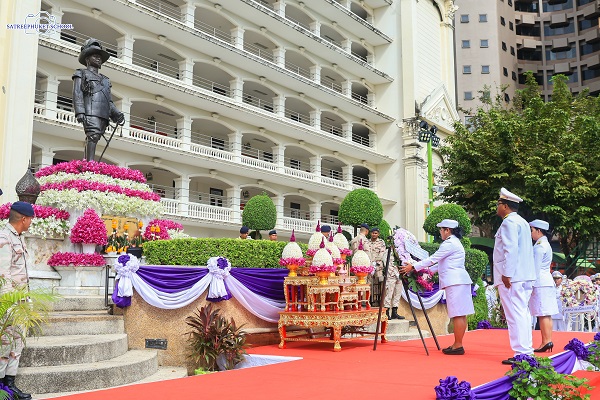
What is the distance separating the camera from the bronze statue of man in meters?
11.8

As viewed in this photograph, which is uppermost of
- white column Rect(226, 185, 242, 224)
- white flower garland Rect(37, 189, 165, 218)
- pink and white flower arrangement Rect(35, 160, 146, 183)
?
white column Rect(226, 185, 242, 224)

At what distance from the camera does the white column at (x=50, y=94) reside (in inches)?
818

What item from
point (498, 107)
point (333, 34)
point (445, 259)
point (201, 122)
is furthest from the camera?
point (333, 34)

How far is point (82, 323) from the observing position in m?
7.66

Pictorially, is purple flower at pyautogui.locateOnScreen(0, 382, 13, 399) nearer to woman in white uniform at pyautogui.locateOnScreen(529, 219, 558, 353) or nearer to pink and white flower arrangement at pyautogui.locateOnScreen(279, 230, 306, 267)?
pink and white flower arrangement at pyautogui.locateOnScreen(279, 230, 306, 267)

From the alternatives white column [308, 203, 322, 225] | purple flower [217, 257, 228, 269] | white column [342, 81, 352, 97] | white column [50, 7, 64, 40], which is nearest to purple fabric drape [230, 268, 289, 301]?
purple flower [217, 257, 228, 269]

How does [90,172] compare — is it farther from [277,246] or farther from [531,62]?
[531,62]

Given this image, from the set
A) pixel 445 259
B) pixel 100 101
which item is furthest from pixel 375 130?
pixel 445 259

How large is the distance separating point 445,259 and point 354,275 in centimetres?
193

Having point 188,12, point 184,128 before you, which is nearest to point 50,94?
point 184,128

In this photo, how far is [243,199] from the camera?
30.9m

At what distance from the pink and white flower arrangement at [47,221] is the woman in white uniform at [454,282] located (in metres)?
6.19

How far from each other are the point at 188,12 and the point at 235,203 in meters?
9.23

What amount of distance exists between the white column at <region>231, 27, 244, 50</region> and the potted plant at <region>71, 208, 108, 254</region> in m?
20.3
